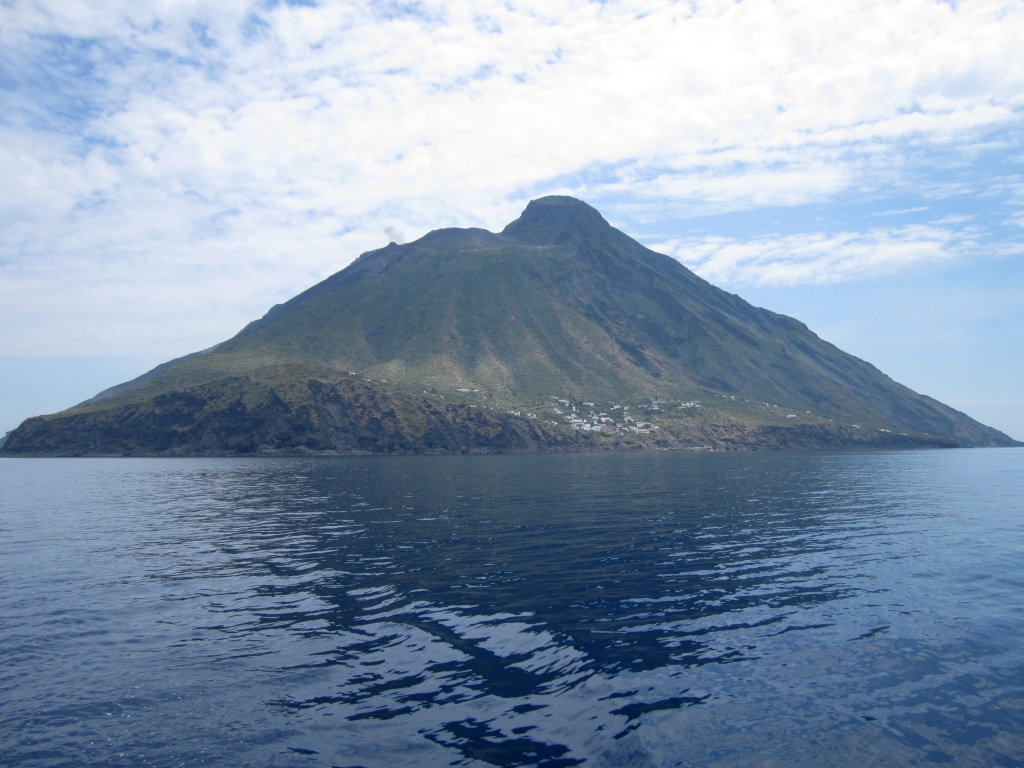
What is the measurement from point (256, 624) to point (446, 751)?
15.0 metres

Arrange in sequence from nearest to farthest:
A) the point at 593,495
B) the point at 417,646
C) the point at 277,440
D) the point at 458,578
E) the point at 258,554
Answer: the point at 417,646, the point at 458,578, the point at 258,554, the point at 593,495, the point at 277,440

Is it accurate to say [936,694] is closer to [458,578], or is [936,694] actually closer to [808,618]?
[808,618]

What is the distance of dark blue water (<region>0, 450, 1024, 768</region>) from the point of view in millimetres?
18109

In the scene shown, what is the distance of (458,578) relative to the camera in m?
36.2

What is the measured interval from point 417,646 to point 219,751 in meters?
9.15

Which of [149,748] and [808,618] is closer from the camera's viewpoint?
[149,748]

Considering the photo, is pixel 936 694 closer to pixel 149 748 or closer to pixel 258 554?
pixel 149 748

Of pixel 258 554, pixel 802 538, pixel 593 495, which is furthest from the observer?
pixel 593 495

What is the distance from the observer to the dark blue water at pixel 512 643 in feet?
59.4

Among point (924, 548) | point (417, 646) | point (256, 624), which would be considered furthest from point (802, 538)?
point (256, 624)

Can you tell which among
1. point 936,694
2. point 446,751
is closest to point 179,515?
point 446,751

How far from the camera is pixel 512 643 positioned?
25625 mm

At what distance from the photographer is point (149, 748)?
687 inches

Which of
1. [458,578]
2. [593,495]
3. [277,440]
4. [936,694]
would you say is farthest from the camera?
[277,440]
